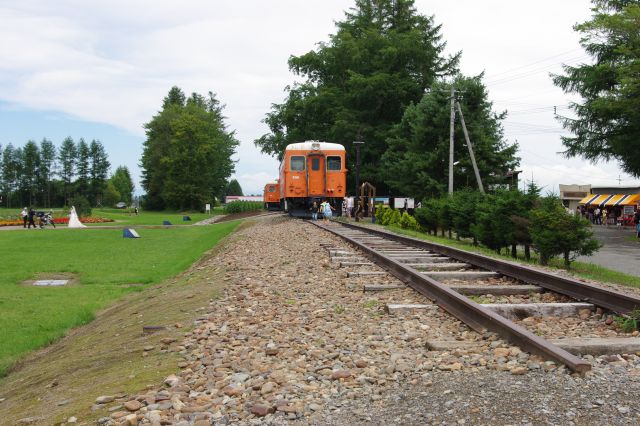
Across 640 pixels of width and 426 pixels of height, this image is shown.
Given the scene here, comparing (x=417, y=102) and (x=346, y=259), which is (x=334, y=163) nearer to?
(x=346, y=259)

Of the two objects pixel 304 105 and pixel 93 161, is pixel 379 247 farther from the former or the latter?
pixel 93 161

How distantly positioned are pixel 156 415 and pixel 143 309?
5.75 m

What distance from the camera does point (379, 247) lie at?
43.9ft

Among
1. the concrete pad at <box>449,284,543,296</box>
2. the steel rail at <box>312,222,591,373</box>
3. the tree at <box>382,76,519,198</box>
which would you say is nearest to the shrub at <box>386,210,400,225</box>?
the tree at <box>382,76,519,198</box>

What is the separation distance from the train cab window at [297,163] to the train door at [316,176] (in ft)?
1.27

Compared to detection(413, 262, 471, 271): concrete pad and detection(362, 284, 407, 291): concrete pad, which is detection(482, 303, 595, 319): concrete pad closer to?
detection(362, 284, 407, 291): concrete pad

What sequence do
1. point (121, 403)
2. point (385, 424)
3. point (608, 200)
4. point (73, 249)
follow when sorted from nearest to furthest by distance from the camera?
1. point (385, 424)
2. point (121, 403)
3. point (73, 249)
4. point (608, 200)

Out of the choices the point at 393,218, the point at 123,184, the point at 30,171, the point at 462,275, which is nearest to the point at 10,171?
the point at 30,171

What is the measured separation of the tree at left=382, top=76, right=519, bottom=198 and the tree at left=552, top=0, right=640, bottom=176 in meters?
4.47

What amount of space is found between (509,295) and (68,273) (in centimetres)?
1349

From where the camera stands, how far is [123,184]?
579 feet

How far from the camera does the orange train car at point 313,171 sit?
1091 inches

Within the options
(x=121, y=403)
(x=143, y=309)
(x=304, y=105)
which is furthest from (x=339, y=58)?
(x=121, y=403)

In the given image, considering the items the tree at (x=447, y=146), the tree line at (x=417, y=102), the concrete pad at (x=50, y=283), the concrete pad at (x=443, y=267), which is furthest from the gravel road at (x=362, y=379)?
the tree at (x=447, y=146)
